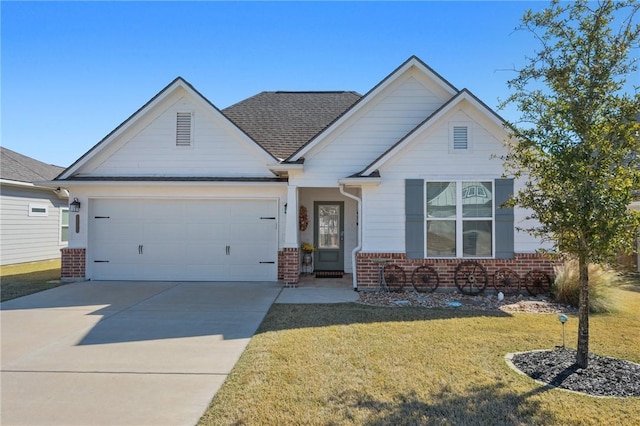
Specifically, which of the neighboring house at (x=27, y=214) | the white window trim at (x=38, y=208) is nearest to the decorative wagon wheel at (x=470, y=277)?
the neighboring house at (x=27, y=214)

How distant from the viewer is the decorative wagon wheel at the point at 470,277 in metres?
9.47

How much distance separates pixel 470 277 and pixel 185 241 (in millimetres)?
8000

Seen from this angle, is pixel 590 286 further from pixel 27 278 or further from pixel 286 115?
pixel 27 278

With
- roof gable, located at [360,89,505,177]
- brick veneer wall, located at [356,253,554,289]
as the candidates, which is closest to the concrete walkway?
brick veneer wall, located at [356,253,554,289]

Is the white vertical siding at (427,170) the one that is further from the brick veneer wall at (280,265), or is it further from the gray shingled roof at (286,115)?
the gray shingled roof at (286,115)

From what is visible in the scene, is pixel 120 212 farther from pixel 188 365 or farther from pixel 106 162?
pixel 188 365

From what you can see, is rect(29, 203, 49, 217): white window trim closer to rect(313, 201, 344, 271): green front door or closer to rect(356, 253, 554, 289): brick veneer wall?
rect(313, 201, 344, 271): green front door

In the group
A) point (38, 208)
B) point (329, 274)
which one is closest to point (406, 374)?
point (329, 274)

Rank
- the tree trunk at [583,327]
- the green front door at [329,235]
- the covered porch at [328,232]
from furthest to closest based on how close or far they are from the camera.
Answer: the green front door at [329,235]
the covered porch at [328,232]
the tree trunk at [583,327]

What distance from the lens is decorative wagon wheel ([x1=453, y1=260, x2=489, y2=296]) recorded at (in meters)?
9.47

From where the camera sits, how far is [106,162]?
37.6 feet

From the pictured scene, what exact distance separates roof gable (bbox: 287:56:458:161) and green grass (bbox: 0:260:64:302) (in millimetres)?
7476

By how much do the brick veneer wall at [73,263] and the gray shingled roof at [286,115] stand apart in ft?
20.0

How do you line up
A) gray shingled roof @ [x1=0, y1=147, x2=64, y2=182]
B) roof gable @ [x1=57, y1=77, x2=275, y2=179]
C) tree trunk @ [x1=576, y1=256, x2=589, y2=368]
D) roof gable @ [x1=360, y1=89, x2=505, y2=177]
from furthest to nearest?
gray shingled roof @ [x1=0, y1=147, x2=64, y2=182] → roof gable @ [x1=57, y1=77, x2=275, y2=179] → roof gable @ [x1=360, y1=89, x2=505, y2=177] → tree trunk @ [x1=576, y1=256, x2=589, y2=368]
